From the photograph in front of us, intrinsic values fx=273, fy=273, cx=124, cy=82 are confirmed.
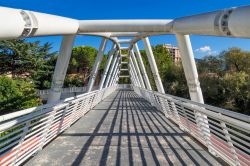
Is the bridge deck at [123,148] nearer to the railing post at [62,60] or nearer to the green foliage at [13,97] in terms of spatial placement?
the railing post at [62,60]

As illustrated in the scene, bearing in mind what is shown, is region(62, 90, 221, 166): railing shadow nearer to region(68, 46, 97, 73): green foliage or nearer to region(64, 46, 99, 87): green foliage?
region(64, 46, 99, 87): green foliage

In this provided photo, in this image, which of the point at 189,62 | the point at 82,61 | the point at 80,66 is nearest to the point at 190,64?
the point at 189,62

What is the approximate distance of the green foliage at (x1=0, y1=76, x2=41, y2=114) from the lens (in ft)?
53.6

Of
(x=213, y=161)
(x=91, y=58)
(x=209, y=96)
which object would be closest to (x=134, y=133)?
(x=213, y=161)

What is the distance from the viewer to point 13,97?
2055cm

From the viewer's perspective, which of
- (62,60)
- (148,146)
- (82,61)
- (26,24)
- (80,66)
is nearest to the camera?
(26,24)

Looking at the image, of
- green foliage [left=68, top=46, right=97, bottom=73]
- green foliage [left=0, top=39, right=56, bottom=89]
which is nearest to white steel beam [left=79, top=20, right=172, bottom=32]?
green foliage [left=0, top=39, right=56, bottom=89]

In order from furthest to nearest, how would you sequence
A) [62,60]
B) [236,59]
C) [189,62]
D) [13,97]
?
[236,59], [13,97], [62,60], [189,62]

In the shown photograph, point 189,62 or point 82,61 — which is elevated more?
point 82,61

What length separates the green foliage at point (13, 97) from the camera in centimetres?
1633

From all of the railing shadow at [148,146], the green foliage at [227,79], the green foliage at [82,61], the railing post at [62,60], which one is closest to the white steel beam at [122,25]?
Answer: the railing post at [62,60]

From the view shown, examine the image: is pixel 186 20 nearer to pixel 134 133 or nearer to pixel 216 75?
pixel 134 133

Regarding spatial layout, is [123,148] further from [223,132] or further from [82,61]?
[82,61]

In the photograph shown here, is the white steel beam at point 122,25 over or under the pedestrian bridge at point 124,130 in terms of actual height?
over
